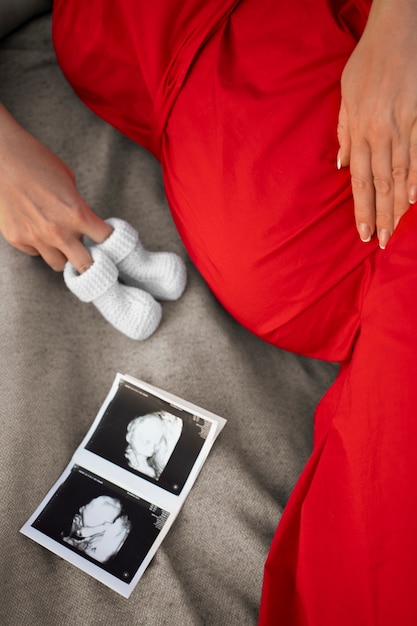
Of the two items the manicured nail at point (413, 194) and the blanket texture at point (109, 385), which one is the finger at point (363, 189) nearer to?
the manicured nail at point (413, 194)

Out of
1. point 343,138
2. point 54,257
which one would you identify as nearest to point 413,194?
point 343,138

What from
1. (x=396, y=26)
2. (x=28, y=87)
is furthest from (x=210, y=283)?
(x=28, y=87)

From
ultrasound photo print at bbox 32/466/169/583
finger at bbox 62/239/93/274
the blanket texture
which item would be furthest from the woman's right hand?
ultrasound photo print at bbox 32/466/169/583

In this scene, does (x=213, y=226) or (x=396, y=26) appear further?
(x=213, y=226)

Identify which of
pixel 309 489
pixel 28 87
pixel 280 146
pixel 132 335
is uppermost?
pixel 28 87

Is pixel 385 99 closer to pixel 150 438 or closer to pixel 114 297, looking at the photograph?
pixel 114 297

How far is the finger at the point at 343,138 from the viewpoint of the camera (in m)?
0.83

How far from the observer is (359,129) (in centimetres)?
81

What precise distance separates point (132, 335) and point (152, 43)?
0.55 metres

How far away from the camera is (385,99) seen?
811 millimetres

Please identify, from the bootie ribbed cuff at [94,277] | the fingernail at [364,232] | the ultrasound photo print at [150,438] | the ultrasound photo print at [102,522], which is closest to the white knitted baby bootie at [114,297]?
the bootie ribbed cuff at [94,277]

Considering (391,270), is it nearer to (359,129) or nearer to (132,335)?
(359,129)

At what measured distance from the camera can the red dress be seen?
2.42 ft

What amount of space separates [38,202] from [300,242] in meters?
0.46
